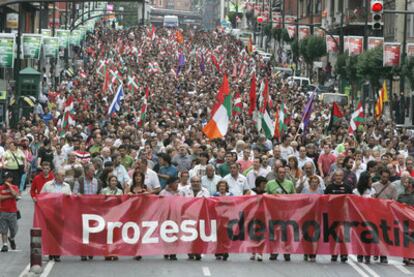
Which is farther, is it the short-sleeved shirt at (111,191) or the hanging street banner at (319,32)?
the hanging street banner at (319,32)

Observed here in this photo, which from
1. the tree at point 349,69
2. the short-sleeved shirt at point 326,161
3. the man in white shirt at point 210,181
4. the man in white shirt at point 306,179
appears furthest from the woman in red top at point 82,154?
the tree at point 349,69

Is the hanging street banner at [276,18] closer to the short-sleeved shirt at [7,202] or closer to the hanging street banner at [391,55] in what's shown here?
the hanging street banner at [391,55]

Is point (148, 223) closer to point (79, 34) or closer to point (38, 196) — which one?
point (38, 196)

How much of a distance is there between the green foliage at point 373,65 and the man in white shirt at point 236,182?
4041 centimetres

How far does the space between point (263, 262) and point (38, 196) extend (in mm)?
3065

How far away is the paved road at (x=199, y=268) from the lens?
57.7ft

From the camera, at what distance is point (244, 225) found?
18828 millimetres

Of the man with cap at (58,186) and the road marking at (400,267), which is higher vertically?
the man with cap at (58,186)

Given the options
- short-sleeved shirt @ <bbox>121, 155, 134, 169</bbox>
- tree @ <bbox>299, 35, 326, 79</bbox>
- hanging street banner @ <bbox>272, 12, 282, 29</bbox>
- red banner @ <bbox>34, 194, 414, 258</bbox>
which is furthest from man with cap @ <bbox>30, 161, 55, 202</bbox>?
hanging street banner @ <bbox>272, 12, 282, 29</bbox>

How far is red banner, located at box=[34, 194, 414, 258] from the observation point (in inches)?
730

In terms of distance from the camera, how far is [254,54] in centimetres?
10775

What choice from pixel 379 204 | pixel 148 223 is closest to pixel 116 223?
pixel 148 223

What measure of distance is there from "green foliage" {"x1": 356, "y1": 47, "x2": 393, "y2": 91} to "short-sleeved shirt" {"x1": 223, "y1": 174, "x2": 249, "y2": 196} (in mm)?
40395

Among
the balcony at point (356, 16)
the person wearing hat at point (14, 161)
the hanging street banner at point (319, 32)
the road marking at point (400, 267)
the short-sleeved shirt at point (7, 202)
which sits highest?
the balcony at point (356, 16)
